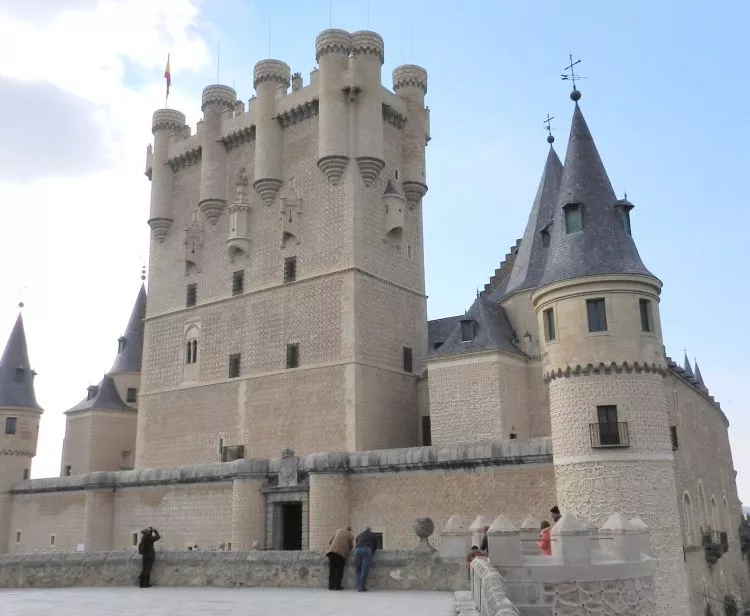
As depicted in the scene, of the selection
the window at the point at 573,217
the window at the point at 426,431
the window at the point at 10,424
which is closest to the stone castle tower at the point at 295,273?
the window at the point at 426,431

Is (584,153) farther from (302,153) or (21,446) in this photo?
(21,446)

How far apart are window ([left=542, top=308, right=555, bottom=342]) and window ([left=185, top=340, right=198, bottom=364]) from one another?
15983mm

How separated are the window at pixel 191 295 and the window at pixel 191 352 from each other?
60.7 inches

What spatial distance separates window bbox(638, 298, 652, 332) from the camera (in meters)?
17.8

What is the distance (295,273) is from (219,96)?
9.33 m

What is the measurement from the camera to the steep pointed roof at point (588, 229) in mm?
18141

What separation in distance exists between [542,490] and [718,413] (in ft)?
53.4

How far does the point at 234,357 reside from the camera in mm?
28797

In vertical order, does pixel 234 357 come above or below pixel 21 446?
above

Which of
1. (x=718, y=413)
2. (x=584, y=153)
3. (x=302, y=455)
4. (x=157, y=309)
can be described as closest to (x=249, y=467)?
(x=302, y=455)

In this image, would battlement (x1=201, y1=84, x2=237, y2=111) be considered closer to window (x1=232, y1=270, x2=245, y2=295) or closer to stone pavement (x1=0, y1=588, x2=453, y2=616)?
window (x1=232, y1=270, x2=245, y2=295)

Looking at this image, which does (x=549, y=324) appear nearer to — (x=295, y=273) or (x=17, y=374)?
(x=295, y=273)

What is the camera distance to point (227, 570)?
47.9 feet

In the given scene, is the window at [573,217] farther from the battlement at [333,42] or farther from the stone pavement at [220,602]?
the battlement at [333,42]
